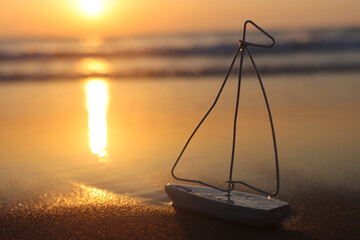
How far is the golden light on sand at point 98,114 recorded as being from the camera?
4.83 meters

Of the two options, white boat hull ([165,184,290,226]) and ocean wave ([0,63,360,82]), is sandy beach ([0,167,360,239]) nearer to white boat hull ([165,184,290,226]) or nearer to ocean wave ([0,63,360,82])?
white boat hull ([165,184,290,226])

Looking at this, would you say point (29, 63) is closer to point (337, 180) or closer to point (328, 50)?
point (328, 50)

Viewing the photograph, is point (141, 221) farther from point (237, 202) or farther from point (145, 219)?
point (237, 202)

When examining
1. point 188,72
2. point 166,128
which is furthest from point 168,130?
point 188,72

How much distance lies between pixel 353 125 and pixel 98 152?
3011 millimetres

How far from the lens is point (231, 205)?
273 cm

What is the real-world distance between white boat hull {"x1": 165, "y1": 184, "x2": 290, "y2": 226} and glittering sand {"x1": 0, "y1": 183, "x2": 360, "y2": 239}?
0.06 metres

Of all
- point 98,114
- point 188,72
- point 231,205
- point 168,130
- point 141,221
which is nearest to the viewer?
point 231,205

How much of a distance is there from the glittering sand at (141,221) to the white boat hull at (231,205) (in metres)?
0.06

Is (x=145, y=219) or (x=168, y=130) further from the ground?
(x=168, y=130)

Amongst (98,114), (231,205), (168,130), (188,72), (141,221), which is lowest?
(141,221)

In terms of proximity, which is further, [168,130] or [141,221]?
[168,130]

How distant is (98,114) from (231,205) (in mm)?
4280

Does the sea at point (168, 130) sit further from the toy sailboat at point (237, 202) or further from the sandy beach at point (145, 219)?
the toy sailboat at point (237, 202)
